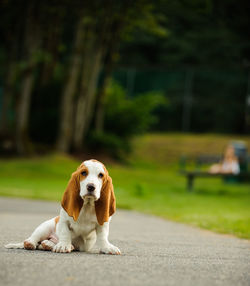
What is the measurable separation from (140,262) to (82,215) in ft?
2.59

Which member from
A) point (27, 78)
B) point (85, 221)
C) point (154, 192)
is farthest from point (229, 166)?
point (85, 221)

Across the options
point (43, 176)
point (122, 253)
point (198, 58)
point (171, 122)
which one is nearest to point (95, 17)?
point (43, 176)

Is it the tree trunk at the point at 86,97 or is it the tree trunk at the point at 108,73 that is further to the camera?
the tree trunk at the point at 108,73

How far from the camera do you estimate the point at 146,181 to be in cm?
2470

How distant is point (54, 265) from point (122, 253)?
1462 mm

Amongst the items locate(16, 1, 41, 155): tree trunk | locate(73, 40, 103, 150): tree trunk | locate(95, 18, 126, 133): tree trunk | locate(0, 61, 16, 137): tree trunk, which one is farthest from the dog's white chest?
locate(95, 18, 126, 133): tree trunk

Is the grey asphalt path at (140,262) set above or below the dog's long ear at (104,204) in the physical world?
below

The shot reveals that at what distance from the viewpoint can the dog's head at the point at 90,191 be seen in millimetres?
6184

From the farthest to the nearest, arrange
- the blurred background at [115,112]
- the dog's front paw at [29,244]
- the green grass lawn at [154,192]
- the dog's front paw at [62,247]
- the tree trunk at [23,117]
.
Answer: the tree trunk at [23,117] < the blurred background at [115,112] < the green grass lawn at [154,192] < the dog's front paw at [29,244] < the dog's front paw at [62,247]

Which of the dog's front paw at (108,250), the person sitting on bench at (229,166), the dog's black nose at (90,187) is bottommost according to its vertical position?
the person sitting on bench at (229,166)

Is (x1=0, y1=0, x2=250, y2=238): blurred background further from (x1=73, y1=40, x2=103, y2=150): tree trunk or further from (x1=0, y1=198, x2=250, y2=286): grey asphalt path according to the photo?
(x1=0, y1=198, x2=250, y2=286): grey asphalt path

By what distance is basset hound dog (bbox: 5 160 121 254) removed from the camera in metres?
6.23

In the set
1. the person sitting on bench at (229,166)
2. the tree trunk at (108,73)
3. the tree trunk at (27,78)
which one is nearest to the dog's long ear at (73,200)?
the person sitting on bench at (229,166)

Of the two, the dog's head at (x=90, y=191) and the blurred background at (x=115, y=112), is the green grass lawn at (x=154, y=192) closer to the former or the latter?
the blurred background at (x=115, y=112)
